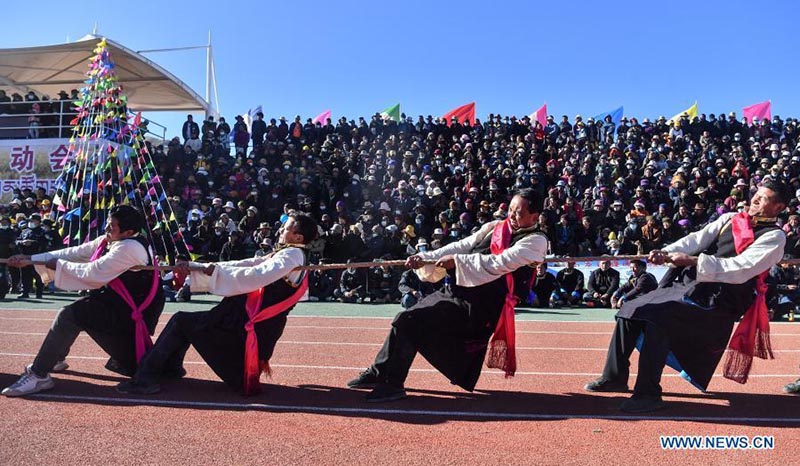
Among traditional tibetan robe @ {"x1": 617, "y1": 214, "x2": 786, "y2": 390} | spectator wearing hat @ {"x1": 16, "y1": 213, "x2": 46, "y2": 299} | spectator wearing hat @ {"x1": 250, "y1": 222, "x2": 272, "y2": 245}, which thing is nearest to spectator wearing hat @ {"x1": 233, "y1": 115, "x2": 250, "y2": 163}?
spectator wearing hat @ {"x1": 250, "y1": 222, "x2": 272, "y2": 245}

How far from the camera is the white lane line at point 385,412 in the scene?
167 inches

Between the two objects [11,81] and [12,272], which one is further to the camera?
[11,81]

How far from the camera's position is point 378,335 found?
8.41m

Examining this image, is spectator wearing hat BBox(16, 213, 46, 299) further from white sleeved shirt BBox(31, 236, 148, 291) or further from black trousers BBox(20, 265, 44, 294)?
white sleeved shirt BBox(31, 236, 148, 291)

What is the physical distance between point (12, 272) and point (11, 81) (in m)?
11.2

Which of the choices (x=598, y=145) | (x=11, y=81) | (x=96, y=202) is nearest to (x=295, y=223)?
(x=96, y=202)

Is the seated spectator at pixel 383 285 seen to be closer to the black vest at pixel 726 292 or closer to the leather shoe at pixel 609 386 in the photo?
the leather shoe at pixel 609 386

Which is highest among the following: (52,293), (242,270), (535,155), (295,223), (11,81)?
(11,81)

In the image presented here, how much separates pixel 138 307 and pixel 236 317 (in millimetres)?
879

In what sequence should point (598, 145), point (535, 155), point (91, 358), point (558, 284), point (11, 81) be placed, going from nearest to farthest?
point (91, 358) < point (558, 284) < point (535, 155) < point (598, 145) < point (11, 81)

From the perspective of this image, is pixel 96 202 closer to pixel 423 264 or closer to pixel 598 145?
pixel 423 264

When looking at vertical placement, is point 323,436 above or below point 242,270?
below

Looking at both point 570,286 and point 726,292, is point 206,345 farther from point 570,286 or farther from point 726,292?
point 570,286

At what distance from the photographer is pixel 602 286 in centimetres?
1198
